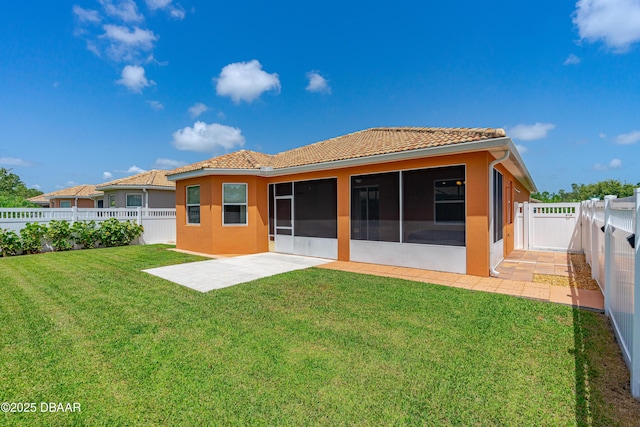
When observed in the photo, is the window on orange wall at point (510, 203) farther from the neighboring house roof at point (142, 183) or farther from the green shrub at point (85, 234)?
the neighboring house roof at point (142, 183)

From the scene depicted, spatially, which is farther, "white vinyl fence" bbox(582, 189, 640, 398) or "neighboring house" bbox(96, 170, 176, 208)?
"neighboring house" bbox(96, 170, 176, 208)

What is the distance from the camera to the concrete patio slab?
24.7 feet

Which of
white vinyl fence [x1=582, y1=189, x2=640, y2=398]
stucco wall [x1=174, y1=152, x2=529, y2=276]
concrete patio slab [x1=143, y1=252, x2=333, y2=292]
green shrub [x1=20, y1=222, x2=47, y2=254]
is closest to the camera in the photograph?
white vinyl fence [x1=582, y1=189, x2=640, y2=398]

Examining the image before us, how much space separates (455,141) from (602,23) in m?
10.7

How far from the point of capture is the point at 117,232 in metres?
15.3

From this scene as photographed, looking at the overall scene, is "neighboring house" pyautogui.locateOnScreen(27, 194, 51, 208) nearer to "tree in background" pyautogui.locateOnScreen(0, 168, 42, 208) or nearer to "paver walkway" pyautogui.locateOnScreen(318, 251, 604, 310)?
"tree in background" pyautogui.locateOnScreen(0, 168, 42, 208)

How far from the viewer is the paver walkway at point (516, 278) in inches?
233

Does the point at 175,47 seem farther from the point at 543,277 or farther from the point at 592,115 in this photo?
the point at 592,115

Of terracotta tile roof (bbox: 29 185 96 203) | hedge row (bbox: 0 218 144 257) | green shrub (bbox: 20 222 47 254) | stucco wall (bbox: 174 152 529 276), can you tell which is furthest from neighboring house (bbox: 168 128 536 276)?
terracotta tile roof (bbox: 29 185 96 203)

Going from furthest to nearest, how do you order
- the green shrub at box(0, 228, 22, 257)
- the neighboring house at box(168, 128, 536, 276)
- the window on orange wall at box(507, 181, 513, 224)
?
the green shrub at box(0, 228, 22, 257) → the window on orange wall at box(507, 181, 513, 224) → the neighboring house at box(168, 128, 536, 276)

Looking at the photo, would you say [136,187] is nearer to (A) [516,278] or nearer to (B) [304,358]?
(B) [304,358]

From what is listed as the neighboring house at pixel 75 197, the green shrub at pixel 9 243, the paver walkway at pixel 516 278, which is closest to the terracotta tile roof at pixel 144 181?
the green shrub at pixel 9 243

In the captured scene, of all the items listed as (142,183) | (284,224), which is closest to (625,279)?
(284,224)

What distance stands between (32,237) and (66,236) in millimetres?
1216
